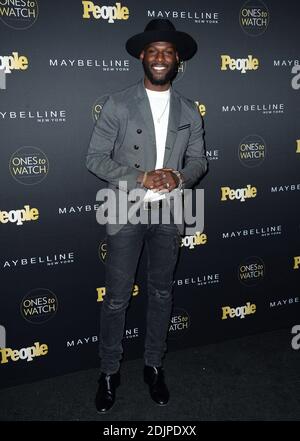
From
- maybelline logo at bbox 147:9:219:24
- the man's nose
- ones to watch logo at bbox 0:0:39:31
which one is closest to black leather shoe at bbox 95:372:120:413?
the man's nose

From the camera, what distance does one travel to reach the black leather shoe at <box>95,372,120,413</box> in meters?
2.39

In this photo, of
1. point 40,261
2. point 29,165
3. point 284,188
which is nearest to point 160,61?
point 29,165

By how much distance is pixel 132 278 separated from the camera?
236 centimetres

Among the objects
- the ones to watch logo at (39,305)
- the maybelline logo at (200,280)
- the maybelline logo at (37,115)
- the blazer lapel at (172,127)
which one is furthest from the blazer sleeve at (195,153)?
the ones to watch logo at (39,305)

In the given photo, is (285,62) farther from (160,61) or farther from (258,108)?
(160,61)

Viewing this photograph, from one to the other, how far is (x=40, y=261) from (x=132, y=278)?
609 millimetres

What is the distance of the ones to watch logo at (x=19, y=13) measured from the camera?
2.25 m

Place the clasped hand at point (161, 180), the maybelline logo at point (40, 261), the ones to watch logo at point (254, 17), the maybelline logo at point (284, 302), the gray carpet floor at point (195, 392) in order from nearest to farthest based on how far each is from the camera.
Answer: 1. the clasped hand at point (161, 180)
2. the gray carpet floor at point (195, 392)
3. the maybelline logo at point (40, 261)
4. the ones to watch logo at point (254, 17)
5. the maybelline logo at point (284, 302)

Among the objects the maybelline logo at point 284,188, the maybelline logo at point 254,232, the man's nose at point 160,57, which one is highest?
the man's nose at point 160,57

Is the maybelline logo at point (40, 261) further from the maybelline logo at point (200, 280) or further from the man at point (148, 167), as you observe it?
the maybelline logo at point (200, 280)

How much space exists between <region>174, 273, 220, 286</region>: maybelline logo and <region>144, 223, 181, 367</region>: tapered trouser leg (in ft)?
1.63

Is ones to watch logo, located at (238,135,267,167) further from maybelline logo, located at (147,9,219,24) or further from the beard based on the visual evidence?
the beard

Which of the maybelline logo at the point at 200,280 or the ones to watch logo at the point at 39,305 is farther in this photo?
the maybelline logo at the point at 200,280
